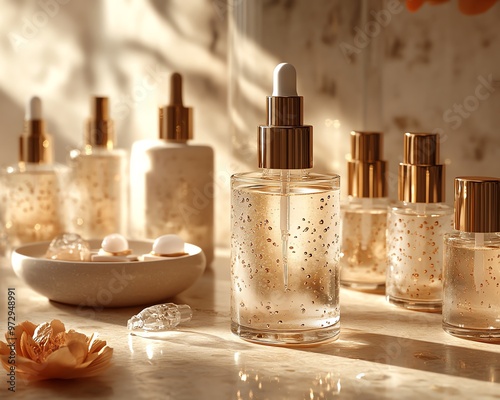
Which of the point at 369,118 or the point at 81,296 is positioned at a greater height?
the point at 369,118

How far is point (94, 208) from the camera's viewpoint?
113 centimetres

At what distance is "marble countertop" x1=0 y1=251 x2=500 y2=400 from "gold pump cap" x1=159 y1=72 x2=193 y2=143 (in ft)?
0.85

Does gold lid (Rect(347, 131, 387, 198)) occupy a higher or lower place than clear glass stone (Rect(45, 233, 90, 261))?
higher

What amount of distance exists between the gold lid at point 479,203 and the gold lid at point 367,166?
7.8 inches

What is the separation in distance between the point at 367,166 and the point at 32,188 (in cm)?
45

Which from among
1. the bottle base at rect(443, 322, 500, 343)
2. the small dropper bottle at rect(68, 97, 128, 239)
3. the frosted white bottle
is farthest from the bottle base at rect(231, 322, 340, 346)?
the small dropper bottle at rect(68, 97, 128, 239)

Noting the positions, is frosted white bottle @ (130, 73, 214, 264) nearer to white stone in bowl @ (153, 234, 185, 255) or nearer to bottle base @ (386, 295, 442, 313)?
white stone in bowl @ (153, 234, 185, 255)

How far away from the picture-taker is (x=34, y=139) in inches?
43.4

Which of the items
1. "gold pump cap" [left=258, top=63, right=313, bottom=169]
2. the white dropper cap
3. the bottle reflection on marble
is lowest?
the bottle reflection on marble

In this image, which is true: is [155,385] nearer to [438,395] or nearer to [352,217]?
[438,395]

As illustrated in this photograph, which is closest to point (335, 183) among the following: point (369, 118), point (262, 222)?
point (262, 222)

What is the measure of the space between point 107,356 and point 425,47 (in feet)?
1.93

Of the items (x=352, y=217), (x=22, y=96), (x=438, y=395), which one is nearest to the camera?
(x=438, y=395)

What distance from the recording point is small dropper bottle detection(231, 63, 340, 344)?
0.71 metres
